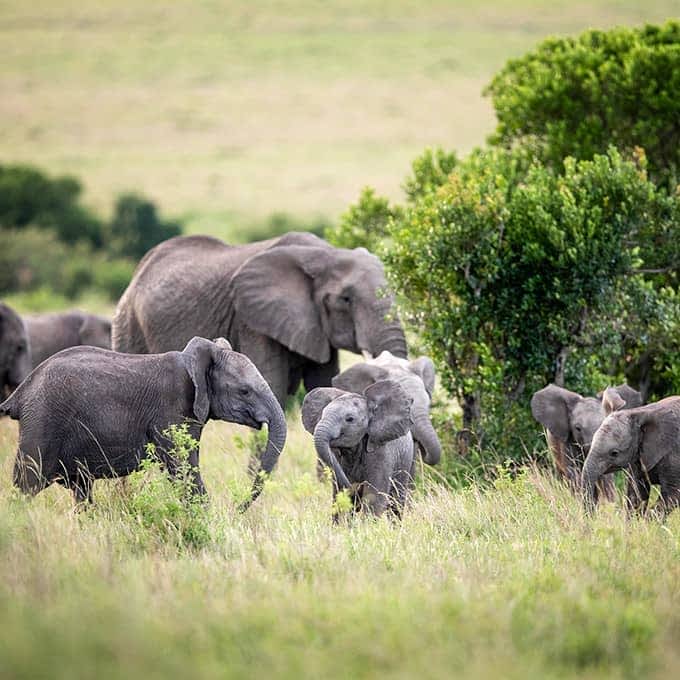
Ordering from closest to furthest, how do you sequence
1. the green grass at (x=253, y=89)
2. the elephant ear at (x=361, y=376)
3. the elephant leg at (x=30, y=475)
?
the elephant leg at (x=30, y=475), the elephant ear at (x=361, y=376), the green grass at (x=253, y=89)

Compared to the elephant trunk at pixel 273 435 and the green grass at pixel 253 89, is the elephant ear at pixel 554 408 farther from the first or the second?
the green grass at pixel 253 89

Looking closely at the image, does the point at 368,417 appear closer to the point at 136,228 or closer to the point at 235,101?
the point at 136,228

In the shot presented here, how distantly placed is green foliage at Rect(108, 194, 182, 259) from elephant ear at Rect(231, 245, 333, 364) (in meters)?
36.3

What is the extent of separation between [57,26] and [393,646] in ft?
434

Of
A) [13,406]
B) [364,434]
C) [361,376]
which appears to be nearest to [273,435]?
[364,434]

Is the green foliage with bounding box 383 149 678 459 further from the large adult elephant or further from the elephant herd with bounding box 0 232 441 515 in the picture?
the elephant herd with bounding box 0 232 441 515

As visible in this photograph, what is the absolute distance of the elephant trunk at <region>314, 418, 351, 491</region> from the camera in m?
9.30

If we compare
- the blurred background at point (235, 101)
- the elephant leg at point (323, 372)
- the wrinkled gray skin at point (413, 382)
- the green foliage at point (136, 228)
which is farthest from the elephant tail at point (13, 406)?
the blurred background at point (235, 101)

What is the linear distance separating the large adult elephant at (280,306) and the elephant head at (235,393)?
300cm

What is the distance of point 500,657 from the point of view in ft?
20.9

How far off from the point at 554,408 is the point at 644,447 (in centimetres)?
166

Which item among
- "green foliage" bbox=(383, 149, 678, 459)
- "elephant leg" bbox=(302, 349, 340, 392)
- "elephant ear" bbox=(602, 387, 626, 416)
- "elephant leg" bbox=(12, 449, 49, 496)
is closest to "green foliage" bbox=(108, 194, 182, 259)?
"elephant leg" bbox=(302, 349, 340, 392)

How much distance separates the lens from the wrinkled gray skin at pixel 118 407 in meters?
9.30

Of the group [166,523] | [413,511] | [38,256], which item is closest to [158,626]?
[166,523]
